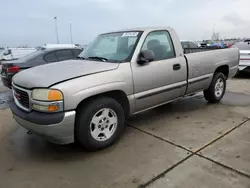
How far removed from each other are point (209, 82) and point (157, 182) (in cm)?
319

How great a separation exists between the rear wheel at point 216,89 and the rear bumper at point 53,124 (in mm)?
3538

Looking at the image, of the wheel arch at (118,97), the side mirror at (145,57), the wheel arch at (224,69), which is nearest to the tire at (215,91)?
the wheel arch at (224,69)

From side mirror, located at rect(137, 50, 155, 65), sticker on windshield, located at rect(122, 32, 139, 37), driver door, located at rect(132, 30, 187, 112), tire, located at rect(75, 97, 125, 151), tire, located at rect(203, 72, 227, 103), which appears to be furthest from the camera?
tire, located at rect(203, 72, 227, 103)

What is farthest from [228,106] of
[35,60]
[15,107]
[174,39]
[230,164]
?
[35,60]

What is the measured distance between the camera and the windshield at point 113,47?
3672mm

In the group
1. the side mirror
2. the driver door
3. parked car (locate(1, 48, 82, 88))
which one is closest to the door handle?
the driver door

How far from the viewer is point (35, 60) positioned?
7219 millimetres

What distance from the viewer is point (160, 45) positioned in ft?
13.3

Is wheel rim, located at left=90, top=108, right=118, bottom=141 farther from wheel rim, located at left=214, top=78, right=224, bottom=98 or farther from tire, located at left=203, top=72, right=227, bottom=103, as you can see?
wheel rim, located at left=214, top=78, right=224, bottom=98

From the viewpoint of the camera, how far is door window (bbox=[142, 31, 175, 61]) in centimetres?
388

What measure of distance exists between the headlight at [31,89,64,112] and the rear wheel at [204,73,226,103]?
3663 millimetres

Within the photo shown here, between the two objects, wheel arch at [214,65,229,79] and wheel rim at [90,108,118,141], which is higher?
wheel arch at [214,65,229,79]

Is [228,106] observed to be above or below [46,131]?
below

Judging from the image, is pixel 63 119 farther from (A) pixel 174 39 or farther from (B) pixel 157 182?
(A) pixel 174 39
